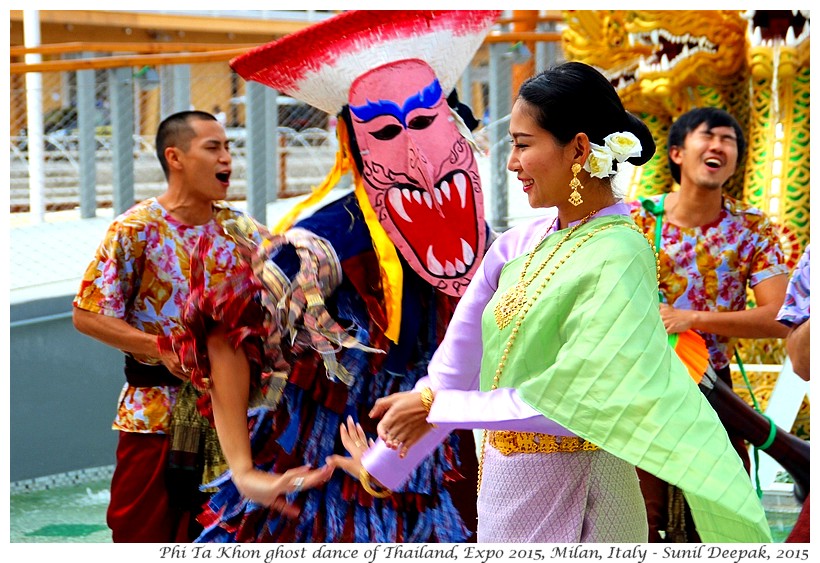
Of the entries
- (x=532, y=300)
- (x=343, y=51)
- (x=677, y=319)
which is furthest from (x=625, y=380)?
(x=677, y=319)

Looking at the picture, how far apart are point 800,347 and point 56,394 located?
12.9ft

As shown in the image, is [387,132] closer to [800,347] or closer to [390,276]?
[390,276]

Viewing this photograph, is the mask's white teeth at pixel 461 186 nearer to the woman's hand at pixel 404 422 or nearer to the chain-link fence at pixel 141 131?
the woman's hand at pixel 404 422

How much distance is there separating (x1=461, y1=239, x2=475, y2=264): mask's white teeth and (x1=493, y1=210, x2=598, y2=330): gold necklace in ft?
3.00

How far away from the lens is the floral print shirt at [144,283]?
419cm

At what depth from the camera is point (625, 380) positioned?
2.40m

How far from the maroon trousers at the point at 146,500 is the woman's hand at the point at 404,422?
5.58 feet

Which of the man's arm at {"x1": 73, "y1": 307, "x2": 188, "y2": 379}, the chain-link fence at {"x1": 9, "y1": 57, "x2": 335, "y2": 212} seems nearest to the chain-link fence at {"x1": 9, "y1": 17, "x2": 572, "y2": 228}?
the chain-link fence at {"x1": 9, "y1": 57, "x2": 335, "y2": 212}

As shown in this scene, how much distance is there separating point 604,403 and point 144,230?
7.37 ft

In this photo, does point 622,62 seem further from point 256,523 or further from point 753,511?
point 753,511

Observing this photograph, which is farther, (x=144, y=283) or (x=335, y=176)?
(x=144, y=283)

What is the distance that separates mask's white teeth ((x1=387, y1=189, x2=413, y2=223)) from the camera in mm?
3508

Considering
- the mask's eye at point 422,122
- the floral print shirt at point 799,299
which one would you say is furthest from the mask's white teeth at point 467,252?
the floral print shirt at point 799,299
